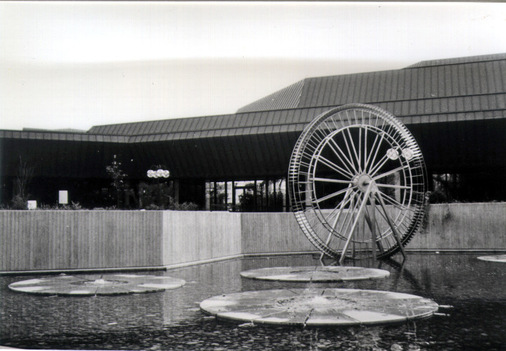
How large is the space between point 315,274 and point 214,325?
6485 mm

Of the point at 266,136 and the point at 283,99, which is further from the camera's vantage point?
the point at 283,99

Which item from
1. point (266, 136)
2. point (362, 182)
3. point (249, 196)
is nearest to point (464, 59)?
point (266, 136)

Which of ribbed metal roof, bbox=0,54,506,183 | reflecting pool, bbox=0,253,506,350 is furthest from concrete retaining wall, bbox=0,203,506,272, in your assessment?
ribbed metal roof, bbox=0,54,506,183

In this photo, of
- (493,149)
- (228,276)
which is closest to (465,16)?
(228,276)

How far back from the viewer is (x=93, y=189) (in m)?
35.0

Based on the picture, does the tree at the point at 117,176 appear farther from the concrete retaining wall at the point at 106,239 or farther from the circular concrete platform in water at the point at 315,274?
the circular concrete platform in water at the point at 315,274

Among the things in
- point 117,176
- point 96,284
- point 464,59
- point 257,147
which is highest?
point 464,59

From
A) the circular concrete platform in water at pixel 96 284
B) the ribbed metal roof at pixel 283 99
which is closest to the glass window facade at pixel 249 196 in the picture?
the ribbed metal roof at pixel 283 99

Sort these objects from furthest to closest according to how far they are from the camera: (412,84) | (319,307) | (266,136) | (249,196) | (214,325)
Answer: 1. (412,84)
2. (249,196)
3. (266,136)
4. (319,307)
5. (214,325)

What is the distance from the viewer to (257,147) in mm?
31766

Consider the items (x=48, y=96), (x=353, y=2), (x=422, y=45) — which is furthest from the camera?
(x=48, y=96)

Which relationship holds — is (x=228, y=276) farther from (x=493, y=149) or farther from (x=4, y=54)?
(x=493, y=149)

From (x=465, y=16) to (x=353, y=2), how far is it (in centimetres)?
172

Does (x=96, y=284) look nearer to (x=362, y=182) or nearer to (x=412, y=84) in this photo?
(x=362, y=182)
